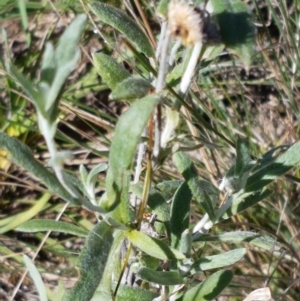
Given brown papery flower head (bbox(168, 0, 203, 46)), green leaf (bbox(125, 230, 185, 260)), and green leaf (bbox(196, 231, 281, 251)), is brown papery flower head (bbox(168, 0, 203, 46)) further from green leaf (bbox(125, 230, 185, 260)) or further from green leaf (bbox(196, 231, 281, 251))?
green leaf (bbox(196, 231, 281, 251))

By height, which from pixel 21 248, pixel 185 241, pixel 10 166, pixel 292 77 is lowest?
pixel 21 248

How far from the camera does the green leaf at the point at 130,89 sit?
710 mm

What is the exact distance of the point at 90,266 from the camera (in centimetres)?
76

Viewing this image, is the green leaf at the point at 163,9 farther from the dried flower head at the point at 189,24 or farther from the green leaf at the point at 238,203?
the green leaf at the point at 238,203

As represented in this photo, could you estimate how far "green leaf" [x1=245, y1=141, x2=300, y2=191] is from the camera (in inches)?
37.7

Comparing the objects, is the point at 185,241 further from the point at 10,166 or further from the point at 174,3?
the point at 10,166

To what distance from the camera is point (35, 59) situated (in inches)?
82.2

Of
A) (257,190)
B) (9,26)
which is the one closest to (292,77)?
(257,190)

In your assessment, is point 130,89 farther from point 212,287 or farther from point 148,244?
point 212,287

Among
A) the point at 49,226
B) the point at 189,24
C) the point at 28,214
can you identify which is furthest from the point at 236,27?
the point at 28,214

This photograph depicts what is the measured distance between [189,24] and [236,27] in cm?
8

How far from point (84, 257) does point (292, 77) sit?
1.02m

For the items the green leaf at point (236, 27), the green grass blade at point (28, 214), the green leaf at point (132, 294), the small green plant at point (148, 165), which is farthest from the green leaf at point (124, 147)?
the green grass blade at point (28, 214)

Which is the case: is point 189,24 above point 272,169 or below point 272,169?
above
